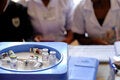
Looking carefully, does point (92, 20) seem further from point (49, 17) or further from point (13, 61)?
point (13, 61)

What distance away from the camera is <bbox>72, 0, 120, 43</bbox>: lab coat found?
49.1 inches

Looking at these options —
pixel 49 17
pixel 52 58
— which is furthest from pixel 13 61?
pixel 49 17

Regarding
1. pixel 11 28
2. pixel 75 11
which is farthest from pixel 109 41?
pixel 11 28

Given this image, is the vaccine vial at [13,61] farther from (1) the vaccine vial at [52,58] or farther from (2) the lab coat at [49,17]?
(2) the lab coat at [49,17]

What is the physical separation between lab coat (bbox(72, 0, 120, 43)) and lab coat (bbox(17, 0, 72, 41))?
0.08 m

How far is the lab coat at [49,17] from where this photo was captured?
1.30 meters

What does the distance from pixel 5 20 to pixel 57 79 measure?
71 cm

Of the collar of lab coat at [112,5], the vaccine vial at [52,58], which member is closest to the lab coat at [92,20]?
the collar of lab coat at [112,5]

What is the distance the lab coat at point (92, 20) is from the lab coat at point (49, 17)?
0.08 meters

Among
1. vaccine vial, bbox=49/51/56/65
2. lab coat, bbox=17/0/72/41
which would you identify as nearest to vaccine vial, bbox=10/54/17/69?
vaccine vial, bbox=49/51/56/65

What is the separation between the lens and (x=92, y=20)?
126 centimetres

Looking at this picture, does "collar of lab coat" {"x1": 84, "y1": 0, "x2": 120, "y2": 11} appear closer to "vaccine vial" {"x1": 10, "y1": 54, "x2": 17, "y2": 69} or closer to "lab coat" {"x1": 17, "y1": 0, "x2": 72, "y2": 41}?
"lab coat" {"x1": 17, "y1": 0, "x2": 72, "y2": 41}

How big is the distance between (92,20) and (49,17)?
9.2 inches

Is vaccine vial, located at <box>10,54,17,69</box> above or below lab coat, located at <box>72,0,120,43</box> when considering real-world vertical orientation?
below
